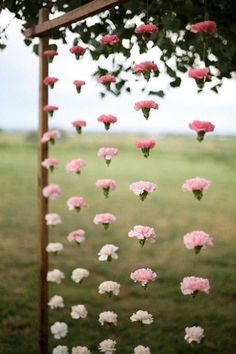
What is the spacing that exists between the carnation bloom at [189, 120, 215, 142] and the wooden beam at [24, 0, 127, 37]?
86cm

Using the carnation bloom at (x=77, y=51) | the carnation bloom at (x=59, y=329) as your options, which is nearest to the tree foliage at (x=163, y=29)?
the carnation bloom at (x=77, y=51)

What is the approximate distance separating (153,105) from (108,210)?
7113 millimetres

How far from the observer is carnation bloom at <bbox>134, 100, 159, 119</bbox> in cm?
301

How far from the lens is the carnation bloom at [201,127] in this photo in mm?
2896

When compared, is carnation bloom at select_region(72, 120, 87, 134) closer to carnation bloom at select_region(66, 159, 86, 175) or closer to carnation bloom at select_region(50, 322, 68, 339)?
carnation bloom at select_region(66, 159, 86, 175)

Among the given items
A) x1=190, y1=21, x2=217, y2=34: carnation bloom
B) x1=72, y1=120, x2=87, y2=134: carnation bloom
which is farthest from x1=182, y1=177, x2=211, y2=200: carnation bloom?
x1=72, y1=120, x2=87, y2=134: carnation bloom

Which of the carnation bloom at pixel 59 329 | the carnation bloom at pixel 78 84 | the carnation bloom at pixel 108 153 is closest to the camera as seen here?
the carnation bloom at pixel 108 153

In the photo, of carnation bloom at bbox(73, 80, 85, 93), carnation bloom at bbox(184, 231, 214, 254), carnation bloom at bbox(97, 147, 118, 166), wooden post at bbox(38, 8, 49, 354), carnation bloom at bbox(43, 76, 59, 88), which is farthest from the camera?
wooden post at bbox(38, 8, 49, 354)

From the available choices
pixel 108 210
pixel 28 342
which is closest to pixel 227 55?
pixel 28 342

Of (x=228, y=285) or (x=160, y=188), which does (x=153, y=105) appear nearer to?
(x=228, y=285)

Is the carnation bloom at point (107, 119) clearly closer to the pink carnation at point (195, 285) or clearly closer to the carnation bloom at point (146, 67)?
the carnation bloom at point (146, 67)

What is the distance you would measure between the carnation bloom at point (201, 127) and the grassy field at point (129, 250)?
2.16 meters

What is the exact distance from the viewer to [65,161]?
14422 millimetres

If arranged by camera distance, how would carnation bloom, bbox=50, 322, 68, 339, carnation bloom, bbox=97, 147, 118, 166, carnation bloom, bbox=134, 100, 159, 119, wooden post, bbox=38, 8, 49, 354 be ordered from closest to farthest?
carnation bloom, bbox=134, 100, 159, 119
carnation bloom, bbox=97, 147, 118, 166
wooden post, bbox=38, 8, 49, 354
carnation bloom, bbox=50, 322, 68, 339
